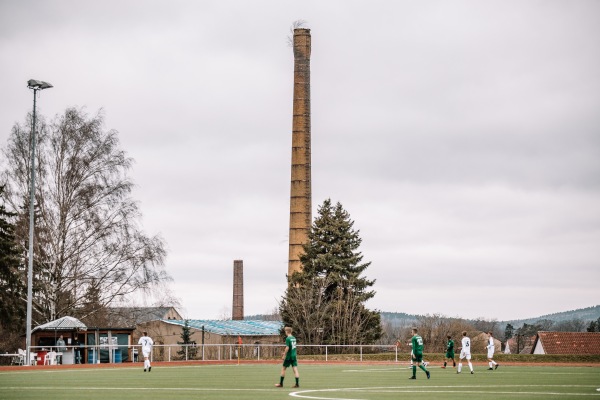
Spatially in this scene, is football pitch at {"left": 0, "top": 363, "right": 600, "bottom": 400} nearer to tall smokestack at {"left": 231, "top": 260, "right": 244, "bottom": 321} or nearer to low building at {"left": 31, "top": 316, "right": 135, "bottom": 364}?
low building at {"left": 31, "top": 316, "right": 135, "bottom": 364}

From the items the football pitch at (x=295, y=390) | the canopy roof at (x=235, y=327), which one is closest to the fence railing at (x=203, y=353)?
the canopy roof at (x=235, y=327)

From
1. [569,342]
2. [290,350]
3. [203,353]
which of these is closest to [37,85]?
[203,353]

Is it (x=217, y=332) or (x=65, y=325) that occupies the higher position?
(x=65, y=325)

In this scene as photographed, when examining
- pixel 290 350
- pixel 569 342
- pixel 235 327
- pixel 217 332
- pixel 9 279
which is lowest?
pixel 569 342

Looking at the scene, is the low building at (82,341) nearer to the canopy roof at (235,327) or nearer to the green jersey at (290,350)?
the green jersey at (290,350)

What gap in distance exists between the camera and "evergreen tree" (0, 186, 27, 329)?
57.0m

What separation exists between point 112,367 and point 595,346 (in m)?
60.4

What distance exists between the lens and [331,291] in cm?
7338

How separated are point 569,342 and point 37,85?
65834 millimetres

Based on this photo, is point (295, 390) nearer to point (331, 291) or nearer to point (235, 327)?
point (331, 291)

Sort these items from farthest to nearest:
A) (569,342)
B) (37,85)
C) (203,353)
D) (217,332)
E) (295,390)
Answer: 1. (569,342)
2. (217,332)
3. (203,353)
4. (37,85)
5. (295,390)

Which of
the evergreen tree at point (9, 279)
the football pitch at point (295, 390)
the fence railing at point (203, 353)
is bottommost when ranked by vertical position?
the fence railing at point (203, 353)

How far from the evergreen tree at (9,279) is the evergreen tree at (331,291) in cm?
2079

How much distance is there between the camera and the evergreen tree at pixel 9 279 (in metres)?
57.0
